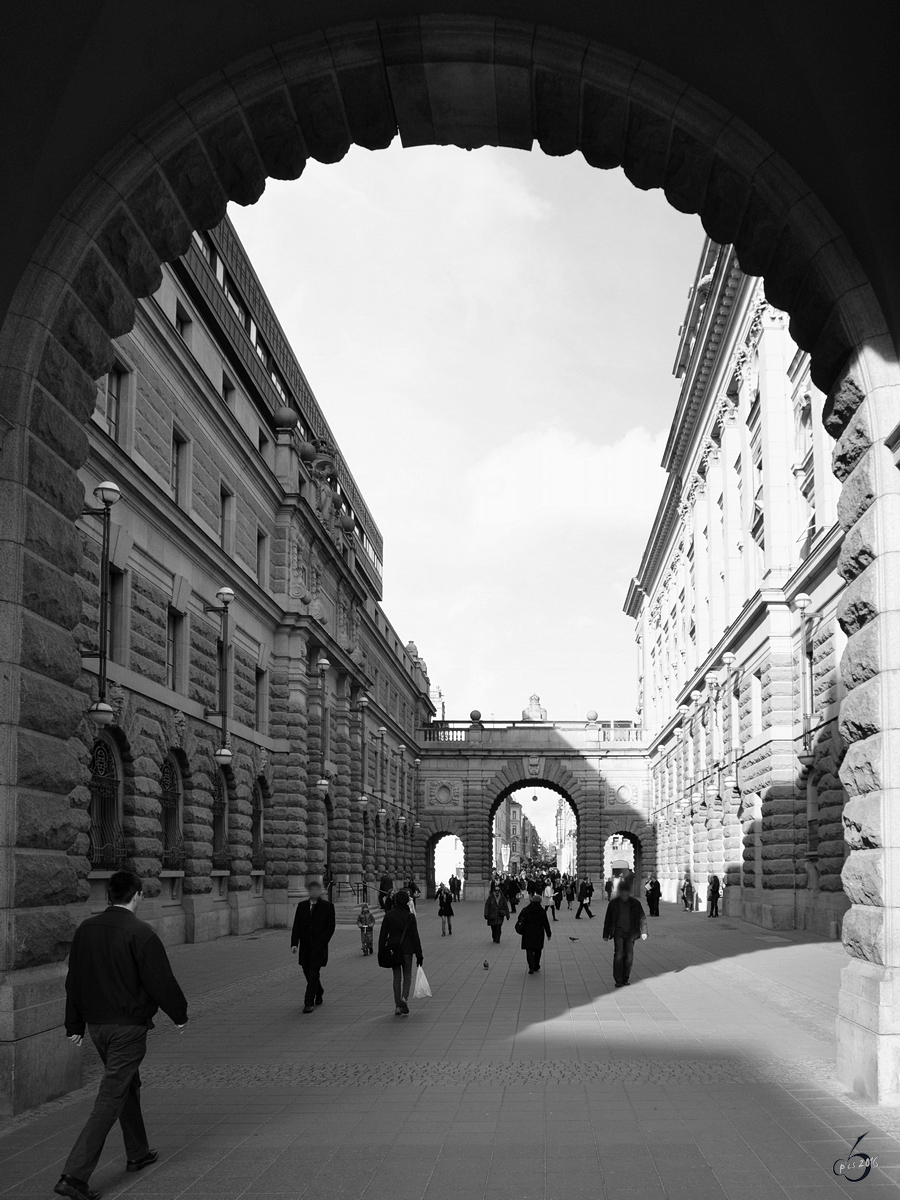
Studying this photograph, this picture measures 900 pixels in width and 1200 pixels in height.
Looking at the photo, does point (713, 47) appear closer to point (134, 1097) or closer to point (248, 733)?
point (134, 1097)

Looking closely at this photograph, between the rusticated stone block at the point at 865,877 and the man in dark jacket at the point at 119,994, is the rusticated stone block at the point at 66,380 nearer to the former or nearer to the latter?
the man in dark jacket at the point at 119,994

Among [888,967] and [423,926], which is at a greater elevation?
[888,967]

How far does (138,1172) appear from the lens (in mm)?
7414

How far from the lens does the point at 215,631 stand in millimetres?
29609

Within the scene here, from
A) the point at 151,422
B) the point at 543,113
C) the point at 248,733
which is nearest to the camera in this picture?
the point at 543,113

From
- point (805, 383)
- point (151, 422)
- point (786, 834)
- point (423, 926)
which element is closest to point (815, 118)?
point (151, 422)

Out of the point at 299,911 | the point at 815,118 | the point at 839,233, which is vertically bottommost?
the point at 299,911

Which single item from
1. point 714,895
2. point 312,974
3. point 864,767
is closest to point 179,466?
point 312,974

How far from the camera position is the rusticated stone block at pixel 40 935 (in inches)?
361

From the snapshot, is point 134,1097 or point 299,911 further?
point 299,911

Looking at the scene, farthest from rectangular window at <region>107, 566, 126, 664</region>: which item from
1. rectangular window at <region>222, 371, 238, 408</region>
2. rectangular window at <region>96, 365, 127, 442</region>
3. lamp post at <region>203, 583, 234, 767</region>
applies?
rectangular window at <region>222, 371, 238, 408</region>

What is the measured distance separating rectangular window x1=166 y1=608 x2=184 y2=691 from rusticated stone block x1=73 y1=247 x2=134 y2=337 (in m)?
16.4

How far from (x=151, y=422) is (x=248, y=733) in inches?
418

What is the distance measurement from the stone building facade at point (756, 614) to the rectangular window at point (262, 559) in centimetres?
1344
